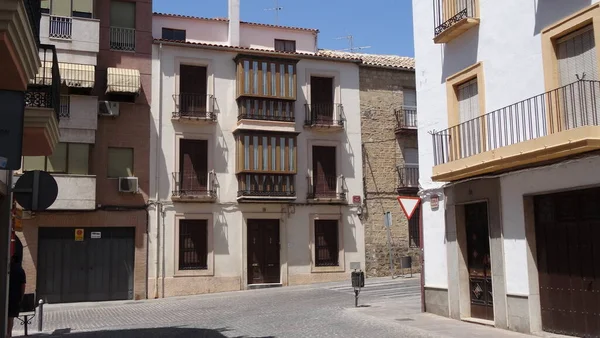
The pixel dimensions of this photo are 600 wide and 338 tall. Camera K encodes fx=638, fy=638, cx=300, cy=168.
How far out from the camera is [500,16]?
482 inches

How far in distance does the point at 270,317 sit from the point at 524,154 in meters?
7.22

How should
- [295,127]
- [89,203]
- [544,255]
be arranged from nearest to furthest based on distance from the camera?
[544,255] → [89,203] → [295,127]

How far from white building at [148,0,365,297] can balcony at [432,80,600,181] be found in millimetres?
11578

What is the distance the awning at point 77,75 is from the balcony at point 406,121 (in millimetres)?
12479

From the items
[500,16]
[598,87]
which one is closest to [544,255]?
[598,87]

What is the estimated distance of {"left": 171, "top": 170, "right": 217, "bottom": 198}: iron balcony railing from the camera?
23656mm

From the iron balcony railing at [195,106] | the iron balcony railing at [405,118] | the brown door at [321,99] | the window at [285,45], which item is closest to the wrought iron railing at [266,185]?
the iron balcony railing at [195,106]

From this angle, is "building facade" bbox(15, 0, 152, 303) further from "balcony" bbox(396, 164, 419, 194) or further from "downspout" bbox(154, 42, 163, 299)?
"balcony" bbox(396, 164, 419, 194)

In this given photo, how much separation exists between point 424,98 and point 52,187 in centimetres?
919

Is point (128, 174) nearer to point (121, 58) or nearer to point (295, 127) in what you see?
point (121, 58)

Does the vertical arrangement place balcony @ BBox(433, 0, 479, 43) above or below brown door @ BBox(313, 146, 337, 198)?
above

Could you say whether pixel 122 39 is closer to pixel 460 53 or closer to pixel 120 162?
pixel 120 162

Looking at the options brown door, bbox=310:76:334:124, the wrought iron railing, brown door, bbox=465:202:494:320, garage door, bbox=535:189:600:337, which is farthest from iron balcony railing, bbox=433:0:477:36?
brown door, bbox=310:76:334:124

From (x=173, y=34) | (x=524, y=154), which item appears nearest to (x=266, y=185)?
(x=173, y=34)
